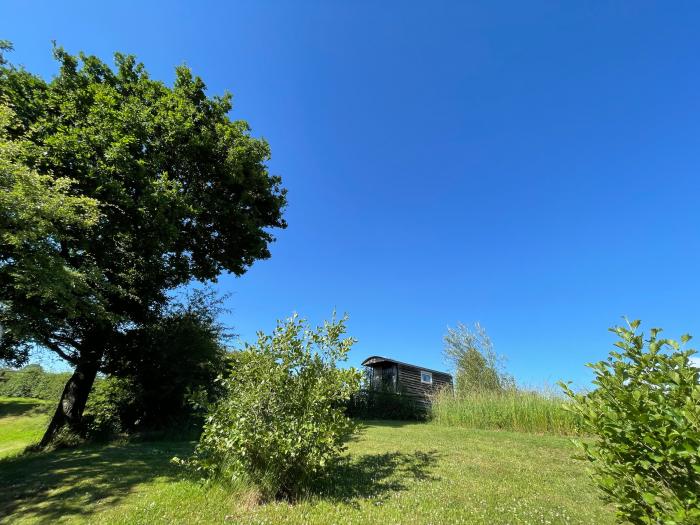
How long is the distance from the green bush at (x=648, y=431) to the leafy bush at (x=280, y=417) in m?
3.71

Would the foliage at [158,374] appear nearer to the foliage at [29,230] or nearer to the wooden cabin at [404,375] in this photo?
the foliage at [29,230]

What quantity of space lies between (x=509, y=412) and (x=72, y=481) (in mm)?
15700

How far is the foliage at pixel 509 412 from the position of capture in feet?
44.3

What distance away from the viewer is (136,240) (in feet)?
41.3

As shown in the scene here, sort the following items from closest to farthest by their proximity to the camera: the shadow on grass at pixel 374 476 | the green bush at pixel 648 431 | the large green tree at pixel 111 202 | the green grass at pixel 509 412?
the green bush at pixel 648 431 → the shadow on grass at pixel 374 476 → the large green tree at pixel 111 202 → the green grass at pixel 509 412

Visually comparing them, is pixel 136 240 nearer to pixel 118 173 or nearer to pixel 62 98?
pixel 118 173

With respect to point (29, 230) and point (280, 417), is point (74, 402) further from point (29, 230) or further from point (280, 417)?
point (280, 417)

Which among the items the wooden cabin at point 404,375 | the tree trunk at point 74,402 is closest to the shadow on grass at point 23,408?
the tree trunk at point 74,402

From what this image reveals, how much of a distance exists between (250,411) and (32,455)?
10542mm

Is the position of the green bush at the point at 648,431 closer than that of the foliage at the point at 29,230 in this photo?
Yes

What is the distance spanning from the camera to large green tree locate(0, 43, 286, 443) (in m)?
9.20

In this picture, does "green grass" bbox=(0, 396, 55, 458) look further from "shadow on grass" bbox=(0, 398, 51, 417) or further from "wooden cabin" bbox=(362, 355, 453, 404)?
"wooden cabin" bbox=(362, 355, 453, 404)

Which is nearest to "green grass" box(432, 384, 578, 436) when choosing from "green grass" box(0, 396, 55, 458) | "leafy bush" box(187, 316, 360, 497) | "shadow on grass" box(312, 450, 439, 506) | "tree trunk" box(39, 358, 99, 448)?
"shadow on grass" box(312, 450, 439, 506)

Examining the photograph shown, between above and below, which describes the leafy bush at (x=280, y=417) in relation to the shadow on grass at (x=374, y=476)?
above
